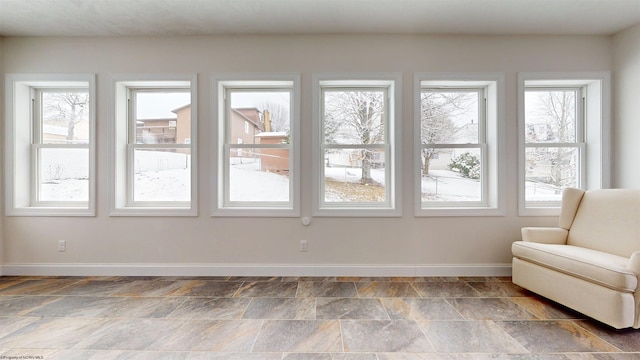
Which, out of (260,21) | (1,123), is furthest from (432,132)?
(1,123)

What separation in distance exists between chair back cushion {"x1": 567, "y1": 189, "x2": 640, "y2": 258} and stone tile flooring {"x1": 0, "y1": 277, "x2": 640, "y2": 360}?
70cm

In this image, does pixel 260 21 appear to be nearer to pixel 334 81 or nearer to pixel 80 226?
pixel 334 81

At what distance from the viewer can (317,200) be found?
311cm

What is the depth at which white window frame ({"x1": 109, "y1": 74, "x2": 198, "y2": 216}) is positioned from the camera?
3.11m

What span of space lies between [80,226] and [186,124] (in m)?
1.62

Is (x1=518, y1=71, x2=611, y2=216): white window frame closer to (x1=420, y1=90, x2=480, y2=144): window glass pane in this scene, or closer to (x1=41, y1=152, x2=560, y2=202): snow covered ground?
(x1=41, y1=152, x2=560, y2=202): snow covered ground

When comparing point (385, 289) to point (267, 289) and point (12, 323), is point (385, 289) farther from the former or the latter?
point (12, 323)

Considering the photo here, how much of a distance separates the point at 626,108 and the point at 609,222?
1.39m

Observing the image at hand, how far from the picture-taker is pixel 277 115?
331cm

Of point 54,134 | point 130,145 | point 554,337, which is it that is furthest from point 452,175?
point 54,134

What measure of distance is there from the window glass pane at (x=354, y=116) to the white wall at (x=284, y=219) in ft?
0.95

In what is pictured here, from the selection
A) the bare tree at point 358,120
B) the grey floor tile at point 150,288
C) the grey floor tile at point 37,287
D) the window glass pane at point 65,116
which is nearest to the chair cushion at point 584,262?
the bare tree at point 358,120

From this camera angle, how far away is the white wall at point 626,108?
9.38 feet

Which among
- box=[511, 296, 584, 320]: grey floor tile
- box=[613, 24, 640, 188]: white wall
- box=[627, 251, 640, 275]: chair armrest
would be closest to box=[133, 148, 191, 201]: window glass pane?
box=[511, 296, 584, 320]: grey floor tile
